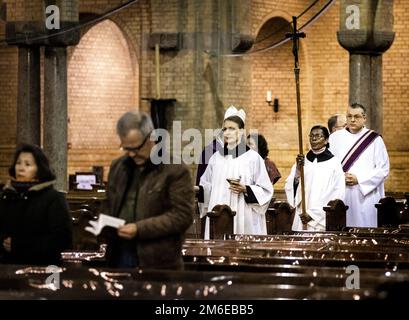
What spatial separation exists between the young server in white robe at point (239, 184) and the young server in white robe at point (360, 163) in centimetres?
173

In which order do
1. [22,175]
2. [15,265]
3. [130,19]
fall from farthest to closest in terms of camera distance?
1. [130,19]
2. [22,175]
3. [15,265]

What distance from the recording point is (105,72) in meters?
25.5

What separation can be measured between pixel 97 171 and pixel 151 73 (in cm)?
249

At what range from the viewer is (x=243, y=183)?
39.3ft

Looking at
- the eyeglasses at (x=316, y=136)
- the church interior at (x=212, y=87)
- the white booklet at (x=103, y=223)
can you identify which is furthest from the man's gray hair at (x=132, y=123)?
the eyeglasses at (x=316, y=136)

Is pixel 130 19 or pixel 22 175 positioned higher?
pixel 130 19

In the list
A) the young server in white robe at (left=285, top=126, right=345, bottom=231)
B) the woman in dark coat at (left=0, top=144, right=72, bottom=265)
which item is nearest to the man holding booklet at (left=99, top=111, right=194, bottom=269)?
the woman in dark coat at (left=0, top=144, right=72, bottom=265)

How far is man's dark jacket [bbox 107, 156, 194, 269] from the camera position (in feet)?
23.7

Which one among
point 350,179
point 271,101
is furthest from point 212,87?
point 350,179

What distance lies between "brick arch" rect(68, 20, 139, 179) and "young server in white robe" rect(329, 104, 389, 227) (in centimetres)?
1162

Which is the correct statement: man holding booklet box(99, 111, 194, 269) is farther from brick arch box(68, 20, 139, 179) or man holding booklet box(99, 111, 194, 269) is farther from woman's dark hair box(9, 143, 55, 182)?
brick arch box(68, 20, 139, 179)
